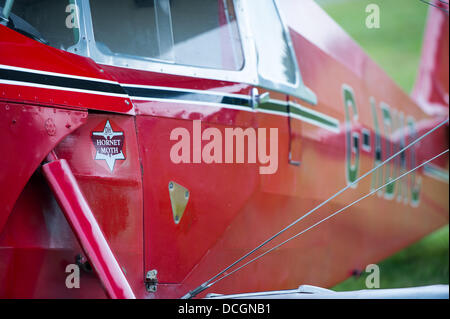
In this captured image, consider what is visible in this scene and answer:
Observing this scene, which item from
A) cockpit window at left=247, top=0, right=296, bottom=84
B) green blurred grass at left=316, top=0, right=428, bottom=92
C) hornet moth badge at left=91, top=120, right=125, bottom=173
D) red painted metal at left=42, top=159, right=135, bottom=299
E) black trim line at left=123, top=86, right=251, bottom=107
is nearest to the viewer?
red painted metal at left=42, top=159, right=135, bottom=299

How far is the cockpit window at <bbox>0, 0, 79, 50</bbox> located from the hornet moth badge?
16.1 inches

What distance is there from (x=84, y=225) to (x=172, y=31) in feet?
3.40

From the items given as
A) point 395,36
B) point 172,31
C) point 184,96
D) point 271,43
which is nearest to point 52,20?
point 172,31

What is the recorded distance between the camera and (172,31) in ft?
8.84

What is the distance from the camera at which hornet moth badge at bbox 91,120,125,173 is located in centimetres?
233

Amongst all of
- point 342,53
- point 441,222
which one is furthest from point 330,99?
point 441,222

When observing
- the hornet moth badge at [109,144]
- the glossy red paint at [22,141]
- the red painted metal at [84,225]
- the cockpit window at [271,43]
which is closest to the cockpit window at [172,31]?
the cockpit window at [271,43]

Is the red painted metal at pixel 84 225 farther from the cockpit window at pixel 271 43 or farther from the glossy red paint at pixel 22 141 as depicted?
the cockpit window at pixel 271 43

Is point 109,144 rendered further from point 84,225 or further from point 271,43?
point 271,43

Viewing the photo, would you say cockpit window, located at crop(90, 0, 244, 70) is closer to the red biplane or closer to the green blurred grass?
the red biplane

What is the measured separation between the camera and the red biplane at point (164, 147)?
214 cm

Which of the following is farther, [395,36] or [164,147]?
[395,36]

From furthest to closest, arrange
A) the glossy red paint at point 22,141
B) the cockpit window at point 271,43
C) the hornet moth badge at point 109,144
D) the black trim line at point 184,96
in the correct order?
the cockpit window at point 271,43
the black trim line at point 184,96
the hornet moth badge at point 109,144
the glossy red paint at point 22,141

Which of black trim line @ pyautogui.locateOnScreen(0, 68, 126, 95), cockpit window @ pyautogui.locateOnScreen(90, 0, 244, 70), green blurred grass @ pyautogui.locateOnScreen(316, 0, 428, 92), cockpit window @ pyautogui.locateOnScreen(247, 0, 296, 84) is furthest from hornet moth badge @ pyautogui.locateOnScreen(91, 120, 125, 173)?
green blurred grass @ pyautogui.locateOnScreen(316, 0, 428, 92)
